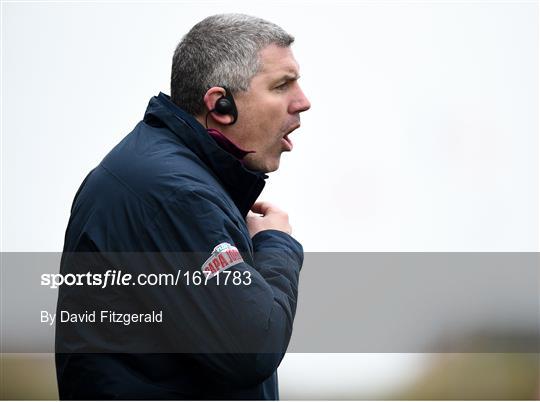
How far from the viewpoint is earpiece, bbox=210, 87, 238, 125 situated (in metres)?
3.90

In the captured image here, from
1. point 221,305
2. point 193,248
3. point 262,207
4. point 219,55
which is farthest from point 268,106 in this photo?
point 221,305

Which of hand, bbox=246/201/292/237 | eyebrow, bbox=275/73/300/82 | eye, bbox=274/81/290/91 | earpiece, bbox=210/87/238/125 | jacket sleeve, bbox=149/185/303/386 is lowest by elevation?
jacket sleeve, bbox=149/185/303/386

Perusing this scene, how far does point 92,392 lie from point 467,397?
13.6 m

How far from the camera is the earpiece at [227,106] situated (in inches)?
154

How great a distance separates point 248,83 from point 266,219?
543mm

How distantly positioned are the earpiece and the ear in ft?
0.04

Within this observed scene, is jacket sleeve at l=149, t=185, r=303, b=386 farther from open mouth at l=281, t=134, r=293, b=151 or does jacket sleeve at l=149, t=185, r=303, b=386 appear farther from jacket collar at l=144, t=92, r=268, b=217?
open mouth at l=281, t=134, r=293, b=151

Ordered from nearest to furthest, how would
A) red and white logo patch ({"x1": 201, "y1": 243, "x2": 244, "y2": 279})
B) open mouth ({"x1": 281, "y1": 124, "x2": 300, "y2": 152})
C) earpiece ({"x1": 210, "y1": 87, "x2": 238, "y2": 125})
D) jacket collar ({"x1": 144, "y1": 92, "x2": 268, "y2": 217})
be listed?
red and white logo patch ({"x1": 201, "y1": 243, "x2": 244, "y2": 279}), jacket collar ({"x1": 144, "y1": 92, "x2": 268, "y2": 217}), earpiece ({"x1": 210, "y1": 87, "x2": 238, "y2": 125}), open mouth ({"x1": 281, "y1": 124, "x2": 300, "y2": 152})

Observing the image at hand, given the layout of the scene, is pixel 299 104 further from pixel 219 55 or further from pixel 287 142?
pixel 219 55

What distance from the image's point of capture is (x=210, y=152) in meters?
3.77

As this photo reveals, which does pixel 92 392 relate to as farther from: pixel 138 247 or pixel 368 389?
pixel 368 389

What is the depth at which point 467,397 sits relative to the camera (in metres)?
16.3

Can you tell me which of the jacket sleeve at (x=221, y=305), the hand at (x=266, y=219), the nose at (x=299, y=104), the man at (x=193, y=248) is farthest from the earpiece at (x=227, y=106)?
the jacket sleeve at (x=221, y=305)

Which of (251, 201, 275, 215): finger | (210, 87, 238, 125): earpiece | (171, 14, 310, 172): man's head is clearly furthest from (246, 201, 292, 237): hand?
(210, 87, 238, 125): earpiece
